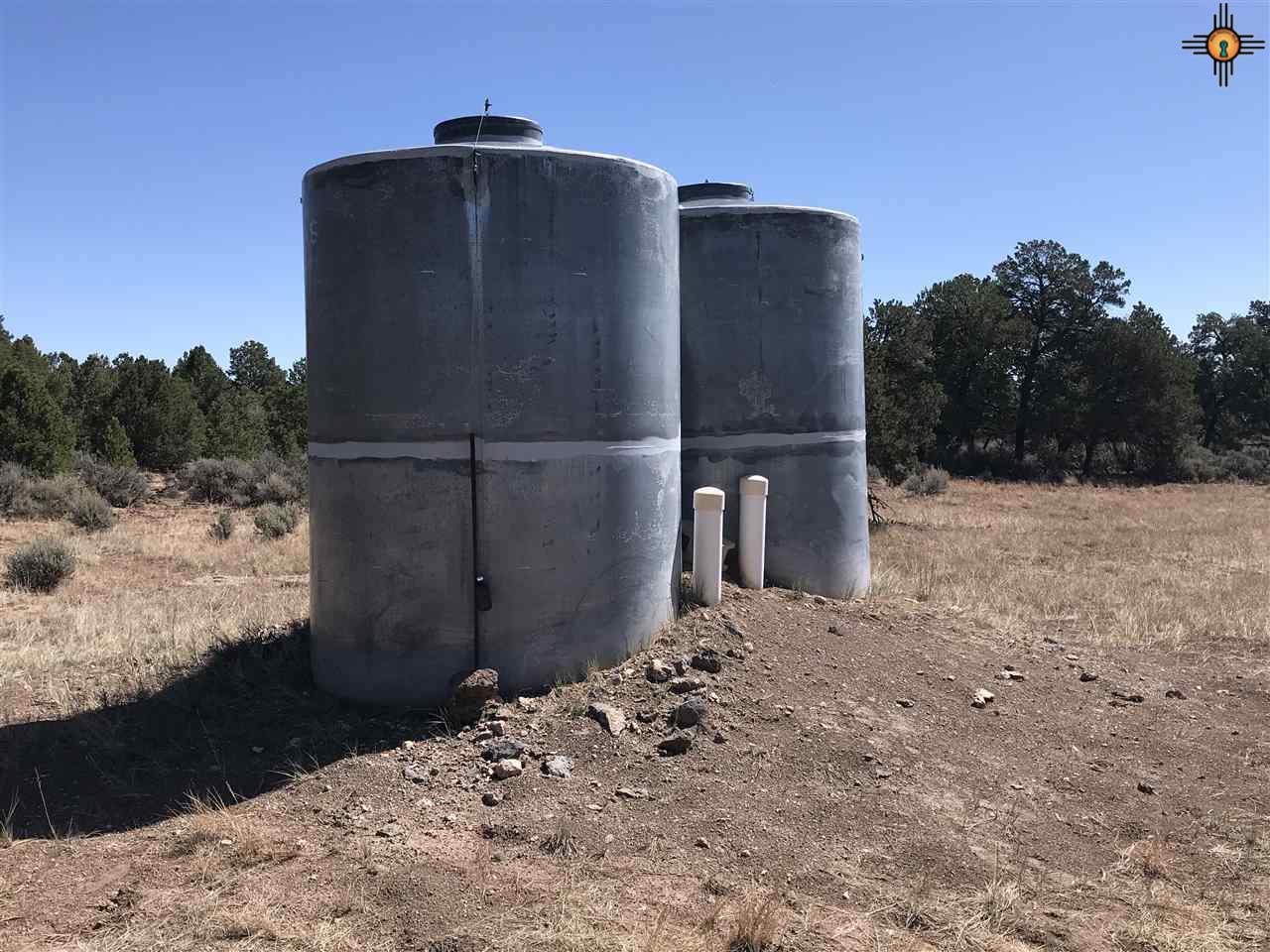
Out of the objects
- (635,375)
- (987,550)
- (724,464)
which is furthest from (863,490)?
(987,550)

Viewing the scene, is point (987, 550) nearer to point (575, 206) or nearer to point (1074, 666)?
point (1074, 666)

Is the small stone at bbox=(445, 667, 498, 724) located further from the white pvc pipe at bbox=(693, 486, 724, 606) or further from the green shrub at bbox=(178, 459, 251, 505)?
the green shrub at bbox=(178, 459, 251, 505)

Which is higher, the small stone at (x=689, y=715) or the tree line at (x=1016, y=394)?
the tree line at (x=1016, y=394)

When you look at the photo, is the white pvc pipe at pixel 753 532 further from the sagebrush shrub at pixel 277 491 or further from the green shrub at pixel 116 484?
the green shrub at pixel 116 484

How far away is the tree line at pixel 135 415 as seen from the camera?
22453 millimetres

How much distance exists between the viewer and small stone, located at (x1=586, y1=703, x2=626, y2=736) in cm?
615

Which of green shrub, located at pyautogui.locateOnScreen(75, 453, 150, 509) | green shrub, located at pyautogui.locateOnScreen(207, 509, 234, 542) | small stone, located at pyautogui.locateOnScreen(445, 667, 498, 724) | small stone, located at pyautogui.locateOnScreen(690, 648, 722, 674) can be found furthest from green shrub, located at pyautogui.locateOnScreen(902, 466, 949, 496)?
small stone, located at pyautogui.locateOnScreen(445, 667, 498, 724)

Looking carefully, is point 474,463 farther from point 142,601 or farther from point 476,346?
point 142,601

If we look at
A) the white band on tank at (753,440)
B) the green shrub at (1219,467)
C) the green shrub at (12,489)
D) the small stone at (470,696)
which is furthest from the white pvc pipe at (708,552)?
the green shrub at (1219,467)

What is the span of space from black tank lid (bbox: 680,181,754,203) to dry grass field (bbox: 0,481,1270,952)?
416cm

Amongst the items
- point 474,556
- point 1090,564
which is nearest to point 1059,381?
point 1090,564

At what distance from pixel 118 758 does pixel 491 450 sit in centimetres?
288

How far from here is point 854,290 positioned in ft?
34.6

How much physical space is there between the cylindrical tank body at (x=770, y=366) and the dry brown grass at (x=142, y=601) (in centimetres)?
436
